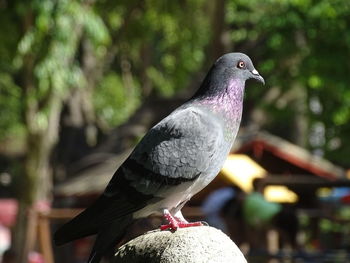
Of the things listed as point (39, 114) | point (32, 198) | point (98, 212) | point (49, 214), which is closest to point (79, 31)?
point (39, 114)

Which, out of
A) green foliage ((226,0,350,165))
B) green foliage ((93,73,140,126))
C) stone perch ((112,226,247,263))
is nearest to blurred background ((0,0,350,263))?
green foliage ((226,0,350,165))

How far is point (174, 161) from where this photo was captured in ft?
17.0

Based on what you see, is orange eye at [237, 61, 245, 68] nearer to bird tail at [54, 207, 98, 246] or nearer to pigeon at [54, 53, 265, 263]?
pigeon at [54, 53, 265, 263]

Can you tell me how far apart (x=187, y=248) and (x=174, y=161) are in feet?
1.80

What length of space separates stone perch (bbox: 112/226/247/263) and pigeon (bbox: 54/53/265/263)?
17cm

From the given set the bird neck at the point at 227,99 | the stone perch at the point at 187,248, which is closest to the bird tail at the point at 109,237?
the stone perch at the point at 187,248

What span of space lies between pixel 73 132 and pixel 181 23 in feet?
11.4

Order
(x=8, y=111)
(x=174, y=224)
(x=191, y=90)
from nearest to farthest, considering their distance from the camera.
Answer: (x=174, y=224) → (x=191, y=90) → (x=8, y=111)

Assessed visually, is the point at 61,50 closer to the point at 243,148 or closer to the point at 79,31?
the point at 79,31

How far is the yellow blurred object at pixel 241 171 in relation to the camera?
14918 mm

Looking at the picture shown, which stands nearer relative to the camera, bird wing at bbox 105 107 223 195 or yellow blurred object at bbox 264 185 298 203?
bird wing at bbox 105 107 223 195

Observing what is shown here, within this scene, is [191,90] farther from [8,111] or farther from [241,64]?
[241,64]

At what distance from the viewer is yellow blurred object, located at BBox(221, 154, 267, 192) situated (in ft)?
48.9

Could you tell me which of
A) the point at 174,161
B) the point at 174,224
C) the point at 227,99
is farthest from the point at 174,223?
the point at 227,99
